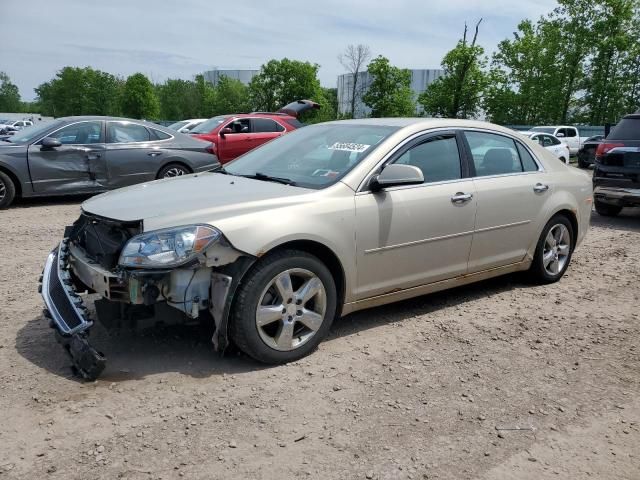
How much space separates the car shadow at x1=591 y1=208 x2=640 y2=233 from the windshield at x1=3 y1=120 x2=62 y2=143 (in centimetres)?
924

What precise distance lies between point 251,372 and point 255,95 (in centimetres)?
5114

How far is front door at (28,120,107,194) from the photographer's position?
9.32 metres

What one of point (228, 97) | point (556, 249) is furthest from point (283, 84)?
point (556, 249)

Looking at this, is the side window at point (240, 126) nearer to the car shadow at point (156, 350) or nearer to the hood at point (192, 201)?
the hood at point (192, 201)

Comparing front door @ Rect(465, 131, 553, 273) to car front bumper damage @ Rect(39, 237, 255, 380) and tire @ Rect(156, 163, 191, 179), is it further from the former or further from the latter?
tire @ Rect(156, 163, 191, 179)

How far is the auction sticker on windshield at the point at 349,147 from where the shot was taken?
4250 mm

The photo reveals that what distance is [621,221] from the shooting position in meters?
9.62

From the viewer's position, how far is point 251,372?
11.7 feet

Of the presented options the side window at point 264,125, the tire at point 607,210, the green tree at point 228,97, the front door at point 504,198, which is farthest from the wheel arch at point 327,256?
the green tree at point 228,97

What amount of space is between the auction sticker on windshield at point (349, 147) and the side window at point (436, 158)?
0.28 m

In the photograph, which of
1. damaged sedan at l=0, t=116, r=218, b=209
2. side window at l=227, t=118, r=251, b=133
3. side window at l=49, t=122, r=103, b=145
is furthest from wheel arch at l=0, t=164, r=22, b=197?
side window at l=227, t=118, r=251, b=133

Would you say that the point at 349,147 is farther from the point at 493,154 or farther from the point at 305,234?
the point at 493,154

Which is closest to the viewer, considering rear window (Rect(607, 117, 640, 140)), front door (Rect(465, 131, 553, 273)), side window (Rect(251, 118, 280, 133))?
front door (Rect(465, 131, 553, 273))

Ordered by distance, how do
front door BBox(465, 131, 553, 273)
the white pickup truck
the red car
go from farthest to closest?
the white pickup truck → the red car → front door BBox(465, 131, 553, 273)
